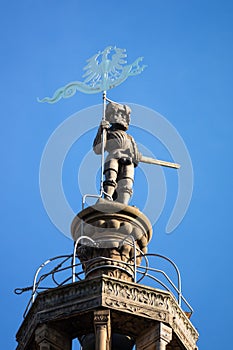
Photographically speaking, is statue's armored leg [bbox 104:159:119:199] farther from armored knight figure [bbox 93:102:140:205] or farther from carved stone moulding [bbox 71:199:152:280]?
carved stone moulding [bbox 71:199:152:280]

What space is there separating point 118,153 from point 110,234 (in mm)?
4228

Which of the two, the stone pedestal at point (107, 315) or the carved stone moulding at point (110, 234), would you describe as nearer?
the stone pedestal at point (107, 315)

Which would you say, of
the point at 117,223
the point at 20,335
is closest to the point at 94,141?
the point at 117,223

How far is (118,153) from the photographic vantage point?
5138 cm

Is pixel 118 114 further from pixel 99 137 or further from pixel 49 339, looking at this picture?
pixel 49 339

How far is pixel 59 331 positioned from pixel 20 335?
2198 mm

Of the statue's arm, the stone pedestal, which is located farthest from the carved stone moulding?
the statue's arm

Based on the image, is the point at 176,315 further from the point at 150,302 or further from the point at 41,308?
the point at 41,308

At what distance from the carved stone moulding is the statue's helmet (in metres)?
4.47

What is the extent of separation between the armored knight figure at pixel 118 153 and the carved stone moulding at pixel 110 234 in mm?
1123

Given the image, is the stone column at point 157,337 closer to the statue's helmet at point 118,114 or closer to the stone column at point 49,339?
the stone column at point 49,339

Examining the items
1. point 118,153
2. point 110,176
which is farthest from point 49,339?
point 118,153

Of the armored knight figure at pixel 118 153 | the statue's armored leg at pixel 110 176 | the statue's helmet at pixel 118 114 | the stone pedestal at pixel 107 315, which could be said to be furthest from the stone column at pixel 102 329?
the statue's helmet at pixel 118 114

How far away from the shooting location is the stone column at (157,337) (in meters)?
43.7
